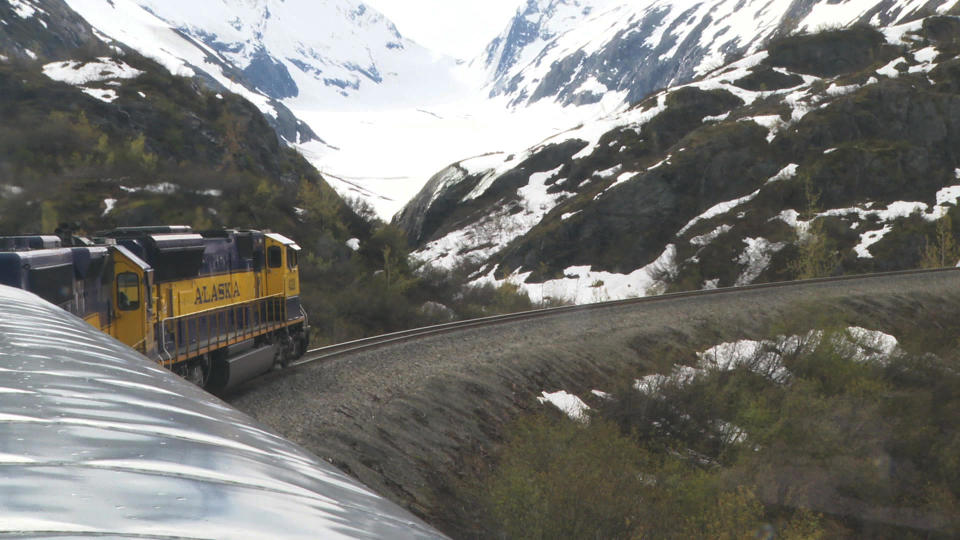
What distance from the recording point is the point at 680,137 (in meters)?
83.9

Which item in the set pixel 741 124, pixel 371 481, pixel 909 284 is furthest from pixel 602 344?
pixel 741 124

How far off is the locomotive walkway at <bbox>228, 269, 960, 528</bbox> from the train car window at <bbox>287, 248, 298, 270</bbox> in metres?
2.64

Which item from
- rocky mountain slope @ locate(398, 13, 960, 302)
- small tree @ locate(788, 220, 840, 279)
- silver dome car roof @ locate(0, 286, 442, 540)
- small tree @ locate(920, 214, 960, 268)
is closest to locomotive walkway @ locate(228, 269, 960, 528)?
silver dome car roof @ locate(0, 286, 442, 540)

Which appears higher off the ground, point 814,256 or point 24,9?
point 24,9

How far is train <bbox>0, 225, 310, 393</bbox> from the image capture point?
37.1 feet

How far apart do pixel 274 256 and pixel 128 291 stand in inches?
257

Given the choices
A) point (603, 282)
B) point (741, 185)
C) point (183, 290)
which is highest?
point (741, 185)

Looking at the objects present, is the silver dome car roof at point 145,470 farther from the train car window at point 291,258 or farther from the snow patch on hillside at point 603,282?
the snow patch on hillside at point 603,282

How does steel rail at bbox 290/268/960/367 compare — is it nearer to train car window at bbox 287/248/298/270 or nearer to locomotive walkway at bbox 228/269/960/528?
locomotive walkway at bbox 228/269/960/528

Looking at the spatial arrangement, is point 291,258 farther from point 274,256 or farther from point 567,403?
point 567,403

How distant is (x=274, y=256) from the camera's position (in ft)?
65.7

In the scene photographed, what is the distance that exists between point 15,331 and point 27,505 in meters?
2.06

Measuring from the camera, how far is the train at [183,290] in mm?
11320

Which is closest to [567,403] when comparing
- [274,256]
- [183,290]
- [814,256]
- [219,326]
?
[274,256]
